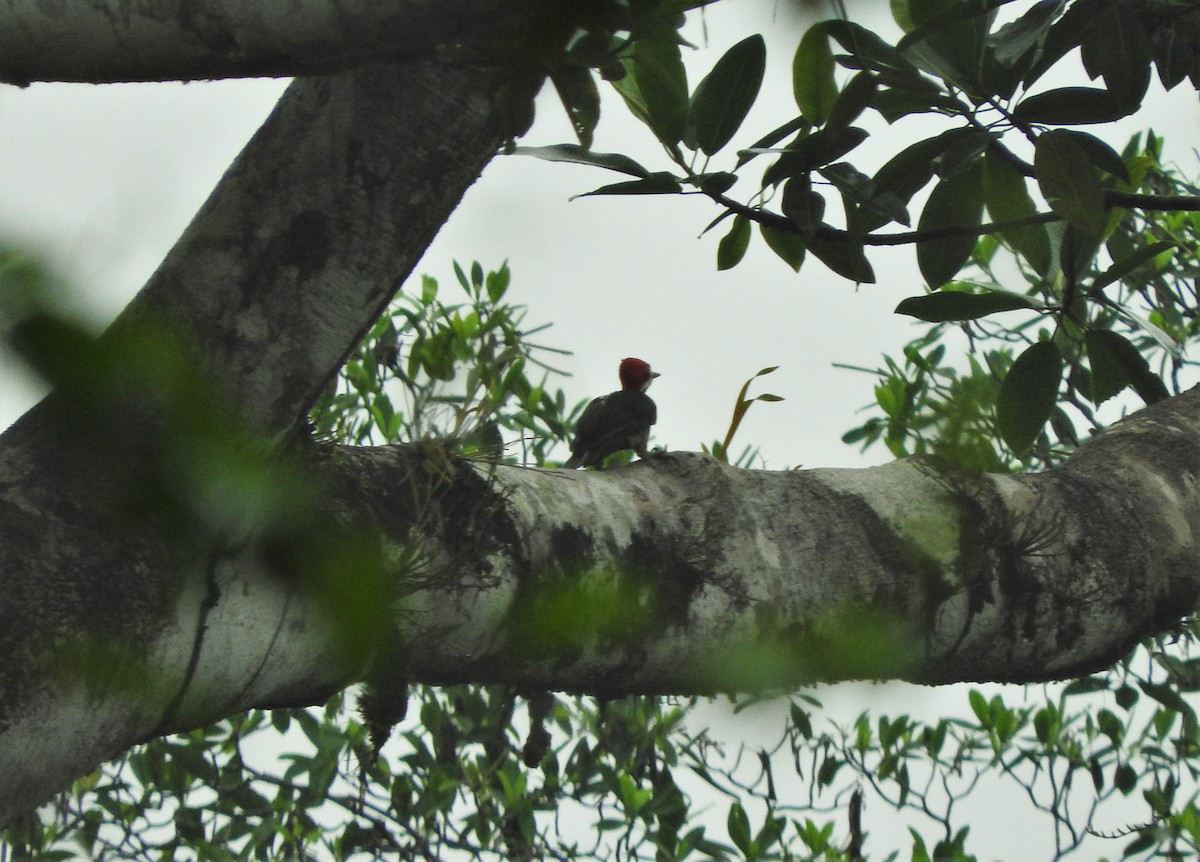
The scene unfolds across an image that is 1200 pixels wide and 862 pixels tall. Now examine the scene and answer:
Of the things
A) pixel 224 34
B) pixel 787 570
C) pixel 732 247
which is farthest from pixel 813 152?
pixel 224 34

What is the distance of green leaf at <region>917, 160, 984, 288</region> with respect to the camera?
1883 mm

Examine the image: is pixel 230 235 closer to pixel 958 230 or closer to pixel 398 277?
pixel 398 277

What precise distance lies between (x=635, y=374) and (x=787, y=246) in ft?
6.13

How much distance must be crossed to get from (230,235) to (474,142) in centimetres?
29

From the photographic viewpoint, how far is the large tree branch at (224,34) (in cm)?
100

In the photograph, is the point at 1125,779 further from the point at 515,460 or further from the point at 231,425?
the point at 231,425

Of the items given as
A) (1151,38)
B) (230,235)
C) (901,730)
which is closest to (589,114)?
(230,235)

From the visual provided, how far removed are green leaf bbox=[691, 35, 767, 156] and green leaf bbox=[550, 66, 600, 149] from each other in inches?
13.9

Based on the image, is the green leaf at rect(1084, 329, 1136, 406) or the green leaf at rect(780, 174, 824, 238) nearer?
the green leaf at rect(780, 174, 824, 238)

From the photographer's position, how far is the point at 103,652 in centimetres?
119

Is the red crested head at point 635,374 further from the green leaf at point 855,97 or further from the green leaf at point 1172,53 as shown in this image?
the green leaf at point 855,97

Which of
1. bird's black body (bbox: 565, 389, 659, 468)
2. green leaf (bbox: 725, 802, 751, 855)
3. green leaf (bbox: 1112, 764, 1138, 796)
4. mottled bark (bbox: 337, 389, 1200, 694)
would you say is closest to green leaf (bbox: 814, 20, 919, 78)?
mottled bark (bbox: 337, 389, 1200, 694)

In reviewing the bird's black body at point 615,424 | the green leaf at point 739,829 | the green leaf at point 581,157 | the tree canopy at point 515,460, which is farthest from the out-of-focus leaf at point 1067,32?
the green leaf at point 739,829

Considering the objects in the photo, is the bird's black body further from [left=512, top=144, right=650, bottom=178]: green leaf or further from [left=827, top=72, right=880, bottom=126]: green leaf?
[left=827, top=72, right=880, bottom=126]: green leaf
